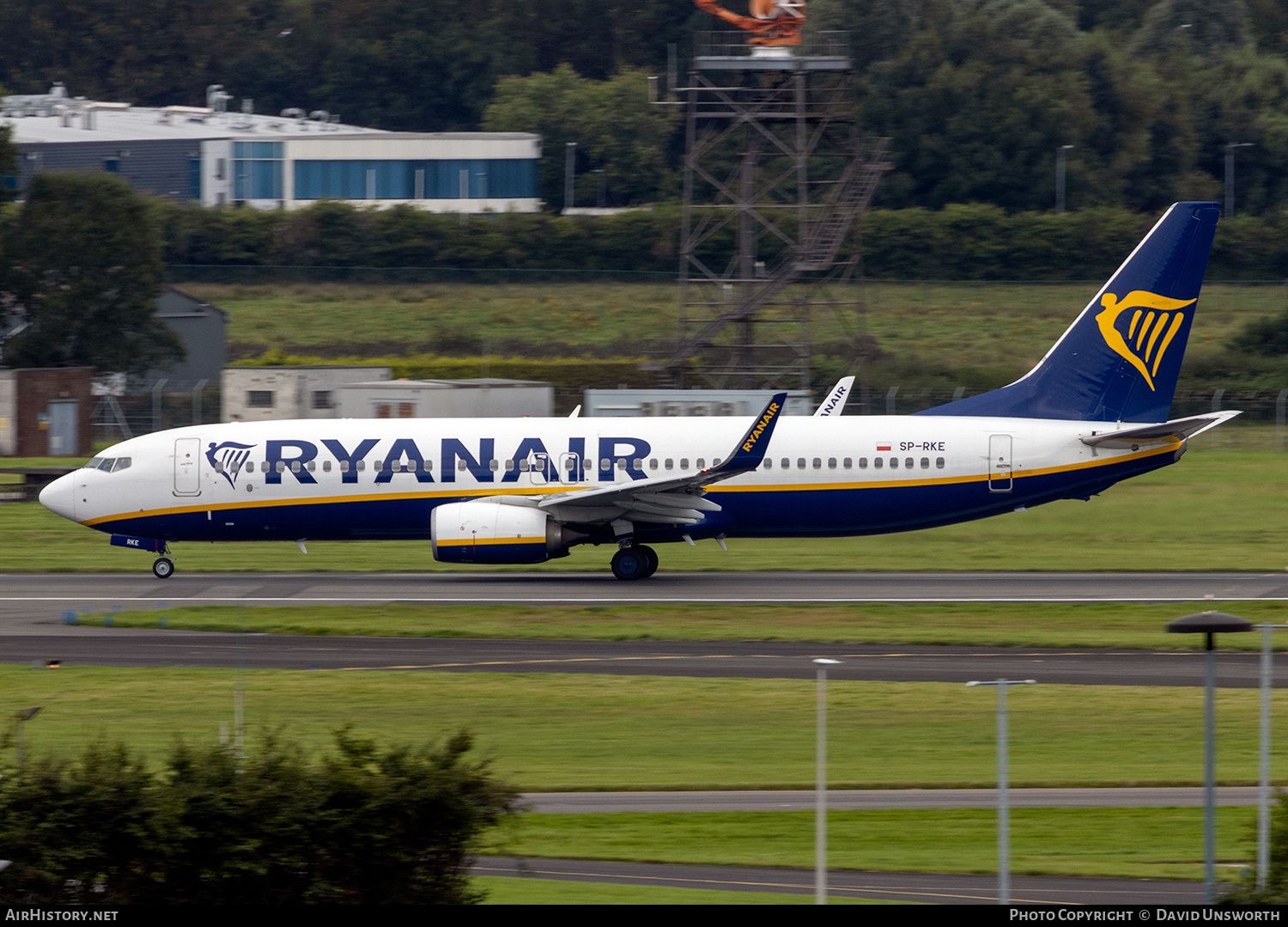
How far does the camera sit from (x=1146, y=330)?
1369 inches

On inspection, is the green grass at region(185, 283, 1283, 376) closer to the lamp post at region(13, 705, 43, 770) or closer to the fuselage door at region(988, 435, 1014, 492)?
the fuselage door at region(988, 435, 1014, 492)

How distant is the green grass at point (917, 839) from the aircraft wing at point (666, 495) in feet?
50.5

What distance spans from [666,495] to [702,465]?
47.4 inches

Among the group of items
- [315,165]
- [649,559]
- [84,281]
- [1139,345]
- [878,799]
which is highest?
[315,165]

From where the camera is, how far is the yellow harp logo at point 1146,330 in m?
34.7

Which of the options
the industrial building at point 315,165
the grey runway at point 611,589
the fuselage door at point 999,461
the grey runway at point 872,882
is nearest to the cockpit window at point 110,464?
the grey runway at point 611,589

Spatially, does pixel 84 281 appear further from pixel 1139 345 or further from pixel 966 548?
pixel 1139 345

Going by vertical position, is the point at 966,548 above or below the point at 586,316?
below

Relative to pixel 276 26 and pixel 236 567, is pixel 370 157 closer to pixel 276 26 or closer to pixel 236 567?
pixel 276 26

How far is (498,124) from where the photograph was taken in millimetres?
104312

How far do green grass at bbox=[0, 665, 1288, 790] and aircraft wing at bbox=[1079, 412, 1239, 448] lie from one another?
10477mm

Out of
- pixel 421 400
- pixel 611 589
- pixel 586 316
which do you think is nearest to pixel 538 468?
pixel 611 589

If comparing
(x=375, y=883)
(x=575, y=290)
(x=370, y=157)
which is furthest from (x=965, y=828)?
(x=370, y=157)

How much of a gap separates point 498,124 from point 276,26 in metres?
26.6
